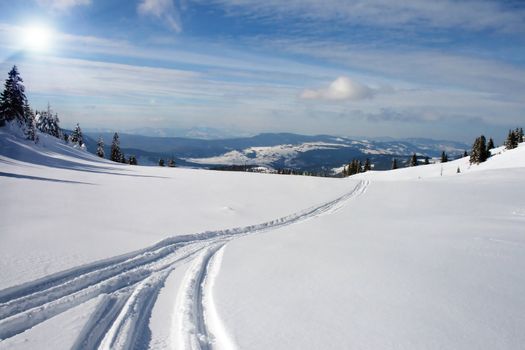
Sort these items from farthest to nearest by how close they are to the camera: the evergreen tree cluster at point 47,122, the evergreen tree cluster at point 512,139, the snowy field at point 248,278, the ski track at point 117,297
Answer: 1. the evergreen tree cluster at point 512,139
2. the evergreen tree cluster at point 47,122
3. the snowy field at point 248,278
4. the ski track at point 117,297

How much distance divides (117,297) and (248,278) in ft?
11.7

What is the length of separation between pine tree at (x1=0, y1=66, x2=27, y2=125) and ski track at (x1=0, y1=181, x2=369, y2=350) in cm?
6012

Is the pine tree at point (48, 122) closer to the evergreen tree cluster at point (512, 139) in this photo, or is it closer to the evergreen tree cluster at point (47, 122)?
the evergreen tree cluster at point (47, 122)

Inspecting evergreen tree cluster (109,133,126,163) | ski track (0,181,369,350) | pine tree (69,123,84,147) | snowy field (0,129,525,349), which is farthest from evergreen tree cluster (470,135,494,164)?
pine tree (69,123,84,147)

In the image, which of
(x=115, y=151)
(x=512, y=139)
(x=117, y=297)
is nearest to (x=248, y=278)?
(x=117, y=297)

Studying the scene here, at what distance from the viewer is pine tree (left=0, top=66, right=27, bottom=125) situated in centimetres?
5588

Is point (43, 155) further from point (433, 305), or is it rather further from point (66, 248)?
point (433, 305)

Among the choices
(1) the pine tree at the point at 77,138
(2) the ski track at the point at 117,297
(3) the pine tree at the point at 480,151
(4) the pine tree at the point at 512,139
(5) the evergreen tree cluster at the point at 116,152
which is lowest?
(2) the ski track at the point at 117,297

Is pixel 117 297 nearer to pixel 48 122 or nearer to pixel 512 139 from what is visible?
pixel 48 122

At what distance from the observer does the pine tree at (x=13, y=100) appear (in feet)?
183

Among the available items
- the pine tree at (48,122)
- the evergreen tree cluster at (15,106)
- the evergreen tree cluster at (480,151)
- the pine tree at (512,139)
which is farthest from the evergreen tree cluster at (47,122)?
the pine tree at (512,139)

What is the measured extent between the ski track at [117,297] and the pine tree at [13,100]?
60.1 meters

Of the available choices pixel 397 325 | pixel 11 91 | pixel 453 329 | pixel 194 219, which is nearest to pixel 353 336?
pixel 397 325

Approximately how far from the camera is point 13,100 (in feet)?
185
